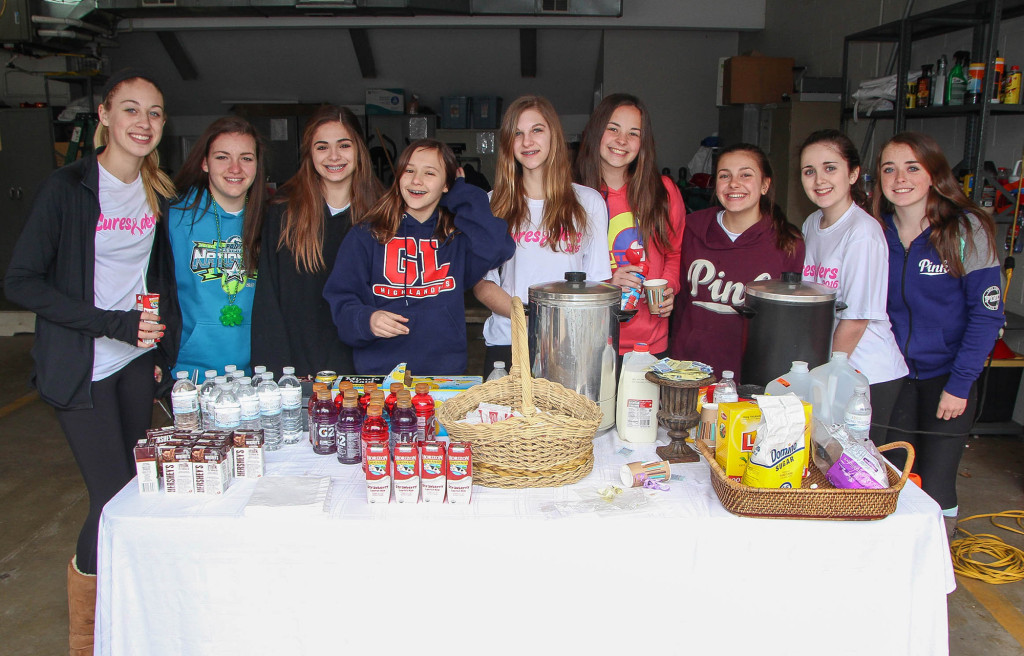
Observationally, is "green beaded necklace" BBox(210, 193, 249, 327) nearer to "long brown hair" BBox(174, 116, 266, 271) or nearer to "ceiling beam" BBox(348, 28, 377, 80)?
"long brown hair" BBox(174, 116, 266, 271)

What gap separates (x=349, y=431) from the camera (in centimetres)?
166

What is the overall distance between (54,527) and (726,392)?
2.82 meters

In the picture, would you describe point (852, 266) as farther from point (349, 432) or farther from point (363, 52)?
point (363, 52)

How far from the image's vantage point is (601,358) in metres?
1.82

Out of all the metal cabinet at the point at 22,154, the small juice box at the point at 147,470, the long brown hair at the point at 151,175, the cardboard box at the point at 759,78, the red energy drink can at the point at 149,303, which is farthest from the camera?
the metal cabinet at the point at 22,154

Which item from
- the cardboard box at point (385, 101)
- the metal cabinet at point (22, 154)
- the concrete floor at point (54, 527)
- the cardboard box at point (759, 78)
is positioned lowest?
the concrete floor at point (54, 527)

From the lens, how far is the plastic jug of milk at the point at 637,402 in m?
1.80

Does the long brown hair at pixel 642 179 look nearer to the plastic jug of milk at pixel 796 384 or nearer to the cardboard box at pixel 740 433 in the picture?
the plastic jug of milk at pixel 796 384

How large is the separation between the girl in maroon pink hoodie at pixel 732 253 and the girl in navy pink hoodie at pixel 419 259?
701 millimetres

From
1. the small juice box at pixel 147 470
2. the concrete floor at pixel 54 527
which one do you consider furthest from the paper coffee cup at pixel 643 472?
the concrete floor at pixel 54 527

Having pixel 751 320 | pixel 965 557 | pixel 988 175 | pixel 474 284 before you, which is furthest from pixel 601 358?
pixel 988 175

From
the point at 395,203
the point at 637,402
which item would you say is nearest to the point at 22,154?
the point at 395,203

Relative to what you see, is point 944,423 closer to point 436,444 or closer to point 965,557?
point 965,557

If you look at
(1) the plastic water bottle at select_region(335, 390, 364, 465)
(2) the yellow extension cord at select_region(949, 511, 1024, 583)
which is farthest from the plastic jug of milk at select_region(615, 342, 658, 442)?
(2) the yellow extension cord at select_region(949, 511, 1024, 583)
